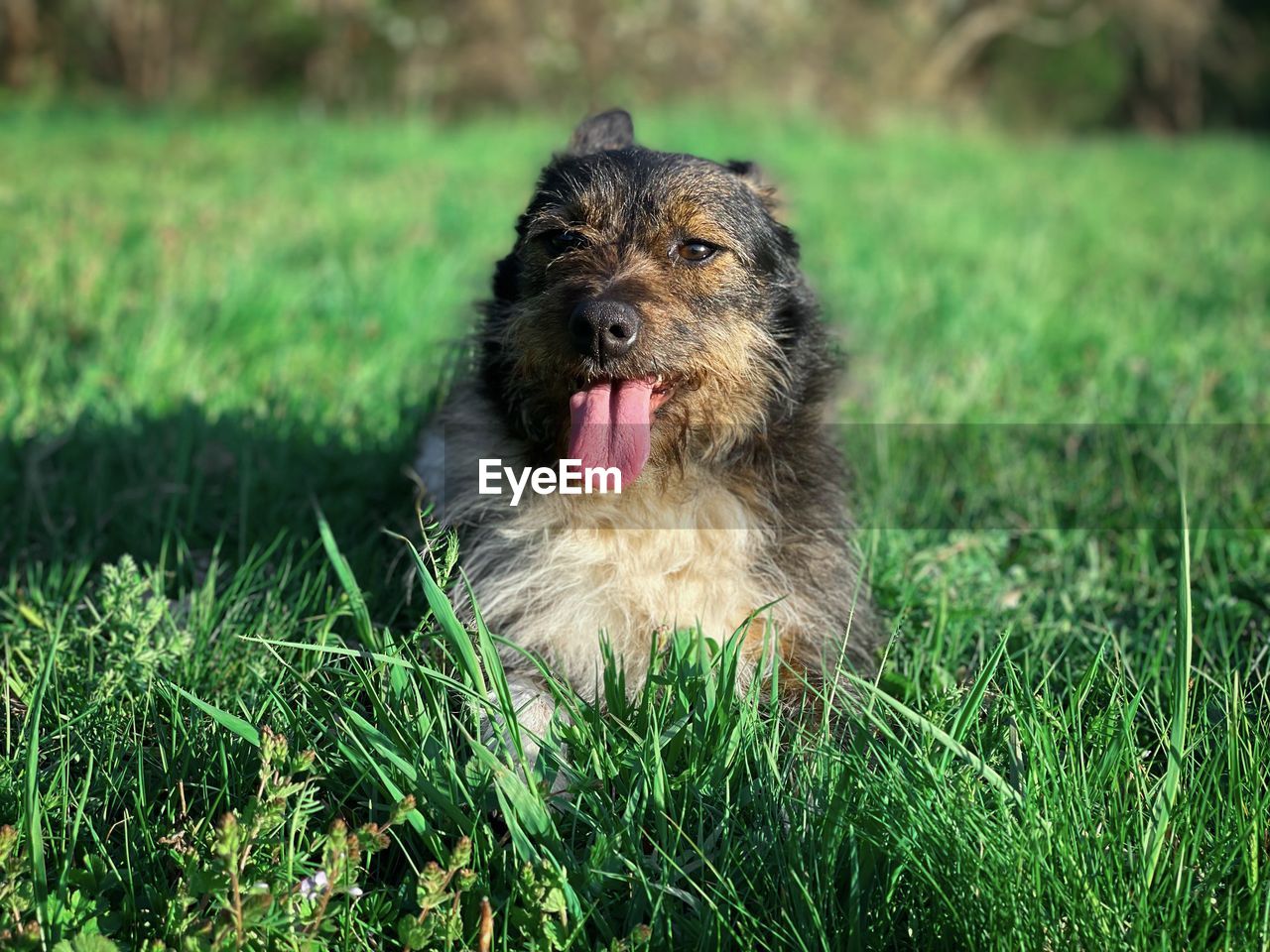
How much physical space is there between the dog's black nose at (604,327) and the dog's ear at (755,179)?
34.3 inches

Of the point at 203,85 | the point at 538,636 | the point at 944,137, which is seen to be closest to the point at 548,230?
the point at 538,636

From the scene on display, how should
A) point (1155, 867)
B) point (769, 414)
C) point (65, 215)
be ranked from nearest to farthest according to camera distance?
point (1155, 867) < point (769, 414) < point (65, 215)

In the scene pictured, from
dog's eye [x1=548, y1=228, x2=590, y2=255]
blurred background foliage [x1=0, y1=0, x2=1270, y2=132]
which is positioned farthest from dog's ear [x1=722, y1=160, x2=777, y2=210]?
blurred background foliage [x1=0, y1=0, x2=1270, y2=132]

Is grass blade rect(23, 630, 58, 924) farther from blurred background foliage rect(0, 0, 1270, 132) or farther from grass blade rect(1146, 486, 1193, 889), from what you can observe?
blurred background foliage rect(0, 0, 1270, 132)

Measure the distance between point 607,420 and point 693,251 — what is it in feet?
1.78

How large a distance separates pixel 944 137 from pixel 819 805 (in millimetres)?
16352

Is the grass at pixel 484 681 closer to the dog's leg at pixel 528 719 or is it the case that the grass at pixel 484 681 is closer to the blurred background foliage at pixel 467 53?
the dog's leg at pixel 528 719

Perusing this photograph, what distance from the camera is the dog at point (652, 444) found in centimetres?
267

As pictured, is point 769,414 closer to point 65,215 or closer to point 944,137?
point 65,215

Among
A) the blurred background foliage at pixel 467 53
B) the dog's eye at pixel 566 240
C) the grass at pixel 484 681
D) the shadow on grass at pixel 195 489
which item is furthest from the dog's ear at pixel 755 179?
the blurred background foliage at pixel 467 53

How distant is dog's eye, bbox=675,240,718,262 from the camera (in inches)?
115

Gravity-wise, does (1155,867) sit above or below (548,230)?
below

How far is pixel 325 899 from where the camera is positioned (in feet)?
5.72

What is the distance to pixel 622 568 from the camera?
277 centimetres
